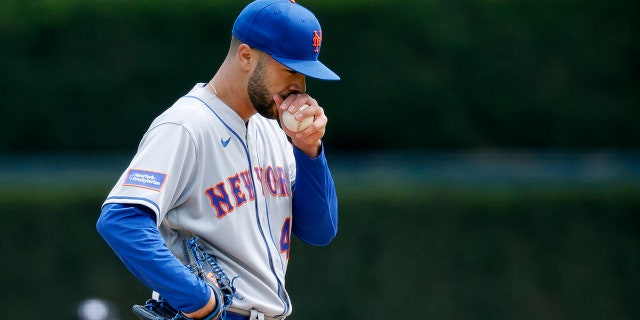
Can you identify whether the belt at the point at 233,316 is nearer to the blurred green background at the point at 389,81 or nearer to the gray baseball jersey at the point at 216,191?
the gray baseball jersey at the point at 216,191

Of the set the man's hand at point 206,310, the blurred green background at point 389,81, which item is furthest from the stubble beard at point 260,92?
the blurred green background at point 389,81

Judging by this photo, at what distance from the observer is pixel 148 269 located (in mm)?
2812

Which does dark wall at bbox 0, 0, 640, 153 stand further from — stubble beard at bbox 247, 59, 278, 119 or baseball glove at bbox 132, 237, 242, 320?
baseball glove at bbox 132, 237, 242, 320

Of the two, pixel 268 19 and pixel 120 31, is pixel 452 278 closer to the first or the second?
pixel 120 31

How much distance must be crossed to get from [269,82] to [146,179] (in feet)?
1.71

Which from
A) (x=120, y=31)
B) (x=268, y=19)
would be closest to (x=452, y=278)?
(x=120, y=31)

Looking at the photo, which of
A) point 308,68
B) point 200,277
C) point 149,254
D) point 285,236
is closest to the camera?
point 149,254

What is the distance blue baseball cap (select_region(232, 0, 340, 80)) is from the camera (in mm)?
3068

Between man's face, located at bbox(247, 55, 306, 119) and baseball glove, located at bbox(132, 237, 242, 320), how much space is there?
0.48 meters

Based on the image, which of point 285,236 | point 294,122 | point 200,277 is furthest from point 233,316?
point 294,122

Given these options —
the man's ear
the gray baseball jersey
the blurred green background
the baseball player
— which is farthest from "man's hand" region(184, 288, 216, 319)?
the blurred green background

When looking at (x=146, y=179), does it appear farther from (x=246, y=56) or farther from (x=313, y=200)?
(x=313, y=200)

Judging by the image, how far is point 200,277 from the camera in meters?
2.99

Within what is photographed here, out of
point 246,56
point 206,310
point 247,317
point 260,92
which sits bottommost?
point 247,317
